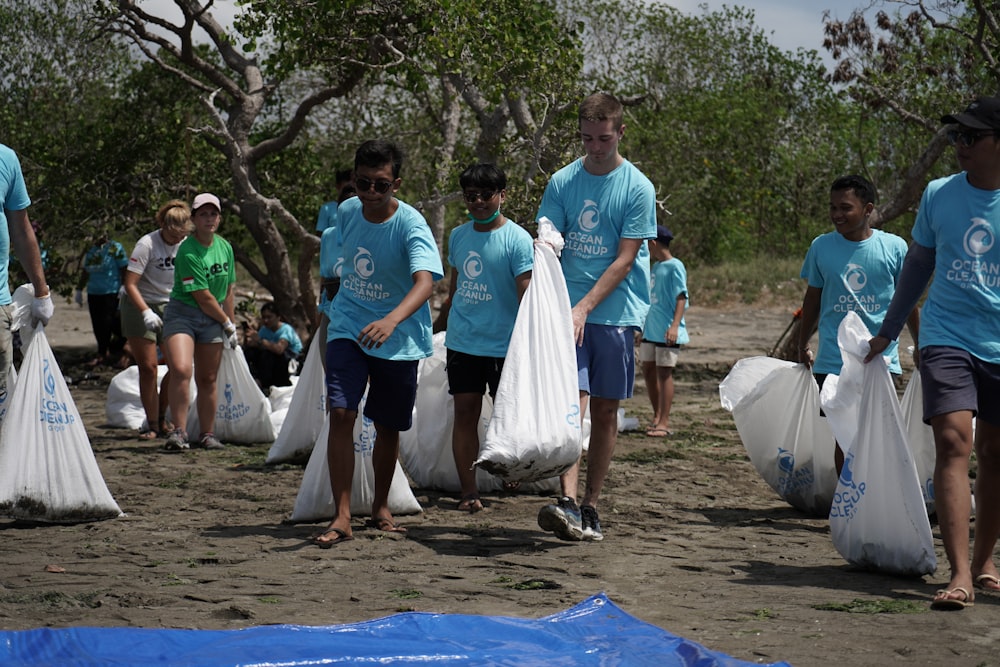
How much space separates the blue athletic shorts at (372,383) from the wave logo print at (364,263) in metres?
0.29

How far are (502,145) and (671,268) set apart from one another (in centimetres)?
226

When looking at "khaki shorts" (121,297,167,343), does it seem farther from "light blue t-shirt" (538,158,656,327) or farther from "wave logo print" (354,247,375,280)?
"light blue t-shirt" (538,158,656,327)

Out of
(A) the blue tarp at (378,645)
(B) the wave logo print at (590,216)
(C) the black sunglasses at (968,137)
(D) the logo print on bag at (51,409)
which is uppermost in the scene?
(C) the black sunglasses at (968,137)

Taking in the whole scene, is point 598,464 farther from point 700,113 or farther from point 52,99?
point 700,113

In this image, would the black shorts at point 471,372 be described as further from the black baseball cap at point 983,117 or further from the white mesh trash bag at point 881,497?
the black baseball cap at point 983,117

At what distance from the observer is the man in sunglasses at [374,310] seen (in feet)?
17.0

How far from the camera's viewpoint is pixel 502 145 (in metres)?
10.8

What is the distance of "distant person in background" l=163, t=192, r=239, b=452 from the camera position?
7.74 metres

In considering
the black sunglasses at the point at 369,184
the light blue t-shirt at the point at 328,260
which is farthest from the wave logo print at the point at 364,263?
the light blue t-shirt at the point at 328,260

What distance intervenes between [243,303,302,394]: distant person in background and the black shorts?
15.2 feet

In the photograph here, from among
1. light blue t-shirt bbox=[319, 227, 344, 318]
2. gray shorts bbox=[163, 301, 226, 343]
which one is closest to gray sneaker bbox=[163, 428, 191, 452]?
gray shorts bbox=[163, 301, 226, 343]

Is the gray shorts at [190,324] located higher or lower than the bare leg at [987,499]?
higher

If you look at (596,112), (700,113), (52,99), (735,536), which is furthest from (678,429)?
(700,113)

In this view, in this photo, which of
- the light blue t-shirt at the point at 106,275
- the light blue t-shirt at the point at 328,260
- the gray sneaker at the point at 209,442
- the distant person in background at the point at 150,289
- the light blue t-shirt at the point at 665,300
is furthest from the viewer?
the light blue t-shirt at the point at 106,275
